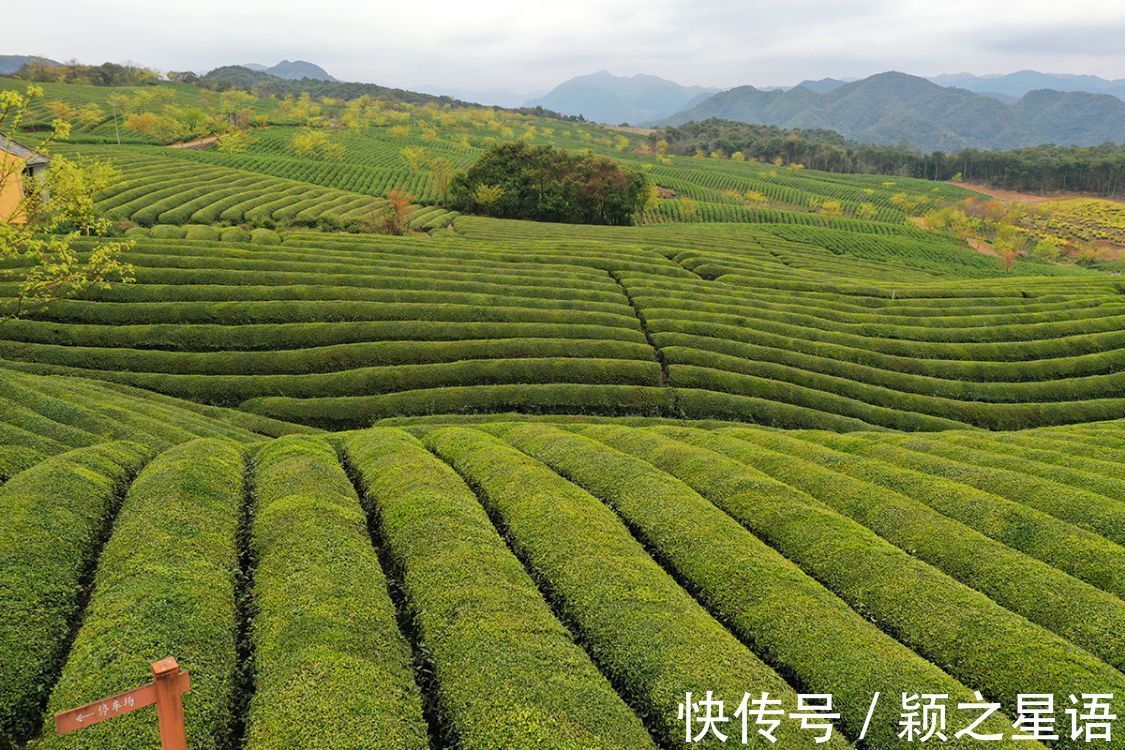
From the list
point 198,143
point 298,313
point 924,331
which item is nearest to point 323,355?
point 298,313

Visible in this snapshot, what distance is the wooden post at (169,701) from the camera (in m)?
7.40

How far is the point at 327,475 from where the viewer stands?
2291 cm

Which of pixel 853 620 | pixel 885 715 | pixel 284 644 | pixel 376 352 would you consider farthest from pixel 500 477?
pixel 376 352

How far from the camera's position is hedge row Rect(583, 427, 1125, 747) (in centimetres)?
1452

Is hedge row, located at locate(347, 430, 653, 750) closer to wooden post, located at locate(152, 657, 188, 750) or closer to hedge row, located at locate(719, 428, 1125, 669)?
wooden post, located at locate(152, 657, 188, 750)

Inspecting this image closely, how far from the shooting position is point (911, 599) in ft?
55.9

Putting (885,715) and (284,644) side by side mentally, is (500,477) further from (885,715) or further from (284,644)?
(885,715)

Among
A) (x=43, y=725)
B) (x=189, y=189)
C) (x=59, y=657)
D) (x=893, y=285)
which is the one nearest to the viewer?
(x=43, y=725)

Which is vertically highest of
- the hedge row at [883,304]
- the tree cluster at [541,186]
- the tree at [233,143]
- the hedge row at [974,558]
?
the tree at [233,143]

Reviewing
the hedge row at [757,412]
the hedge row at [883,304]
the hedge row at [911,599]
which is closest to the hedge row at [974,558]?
the hedge row at [911,599]

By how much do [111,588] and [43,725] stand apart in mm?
3554

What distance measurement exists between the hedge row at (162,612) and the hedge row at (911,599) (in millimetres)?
15726

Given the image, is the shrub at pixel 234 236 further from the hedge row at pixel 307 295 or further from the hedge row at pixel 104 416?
the hedge row at pixel 104 416

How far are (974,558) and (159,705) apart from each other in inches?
826
